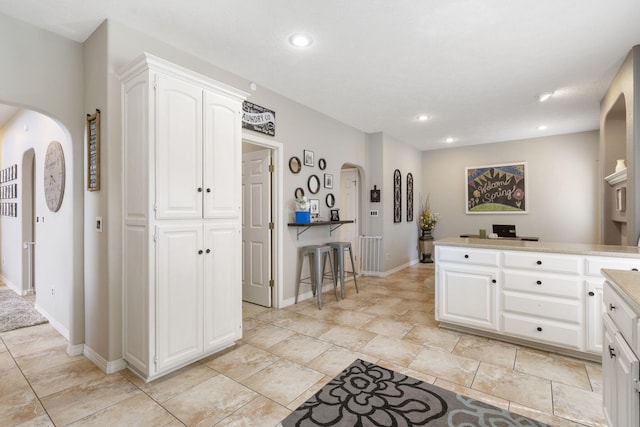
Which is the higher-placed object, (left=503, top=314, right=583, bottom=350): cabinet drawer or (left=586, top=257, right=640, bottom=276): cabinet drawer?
(left=586, top=257, right=640, bottom=276): cabinet drawer

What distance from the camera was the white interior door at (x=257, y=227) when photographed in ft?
13.2

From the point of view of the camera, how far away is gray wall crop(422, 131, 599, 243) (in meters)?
5.86

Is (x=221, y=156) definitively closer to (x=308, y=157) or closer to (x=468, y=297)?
(x=308, y=157)

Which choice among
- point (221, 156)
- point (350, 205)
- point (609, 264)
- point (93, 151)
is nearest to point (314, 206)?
point (350, 205)

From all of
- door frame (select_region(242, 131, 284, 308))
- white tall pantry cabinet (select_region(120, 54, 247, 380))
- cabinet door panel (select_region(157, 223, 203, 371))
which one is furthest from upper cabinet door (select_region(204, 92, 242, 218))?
door frame (select_region(242, 131, 284, 308))

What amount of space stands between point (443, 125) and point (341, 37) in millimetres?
3406

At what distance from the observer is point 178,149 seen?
2.35 m

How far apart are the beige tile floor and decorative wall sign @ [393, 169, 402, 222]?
122 inches

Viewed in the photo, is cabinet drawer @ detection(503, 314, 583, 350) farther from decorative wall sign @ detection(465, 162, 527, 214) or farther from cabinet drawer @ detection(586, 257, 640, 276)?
decorative wall sign @ detection(465, 162, 527, 214)

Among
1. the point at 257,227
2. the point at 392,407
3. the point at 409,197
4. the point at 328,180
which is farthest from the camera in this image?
the point at 409,197

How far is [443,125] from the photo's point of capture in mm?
5445

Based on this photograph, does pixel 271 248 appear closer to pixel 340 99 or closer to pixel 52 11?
pixel 340 99

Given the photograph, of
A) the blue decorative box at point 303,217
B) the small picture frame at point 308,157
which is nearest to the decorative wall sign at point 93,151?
the blue decorative box at point 303,217

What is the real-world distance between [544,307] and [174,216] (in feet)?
10.3
